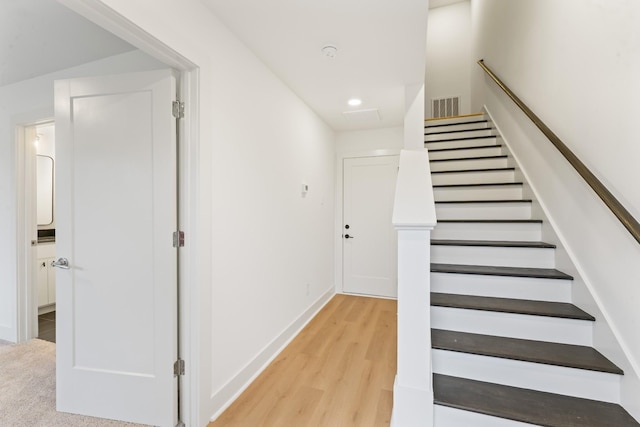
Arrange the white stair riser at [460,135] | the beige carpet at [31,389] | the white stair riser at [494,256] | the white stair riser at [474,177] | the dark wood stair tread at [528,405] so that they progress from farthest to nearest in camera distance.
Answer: the white stair riser at [460,135] < the white stair riser at [474,177] < the white stair riser at [494,256] < the beige carpet at [31,389] < the dark wood stair tread at [528,405]

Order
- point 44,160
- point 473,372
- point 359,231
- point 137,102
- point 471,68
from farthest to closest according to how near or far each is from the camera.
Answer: point 471,68 → point 359,231 → point 44,160 → point 137,102 → point 473,372

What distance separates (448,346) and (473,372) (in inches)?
6.9

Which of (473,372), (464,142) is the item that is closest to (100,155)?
(473,372)

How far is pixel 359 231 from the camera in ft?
14.2

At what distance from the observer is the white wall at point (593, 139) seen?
128 cm

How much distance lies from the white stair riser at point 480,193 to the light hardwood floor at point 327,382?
148cm

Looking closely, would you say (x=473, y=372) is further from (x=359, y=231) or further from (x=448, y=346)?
(x=359, y=231)

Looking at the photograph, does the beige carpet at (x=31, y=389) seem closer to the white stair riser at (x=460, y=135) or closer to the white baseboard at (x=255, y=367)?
the white baseboard at (x=255, y=367)

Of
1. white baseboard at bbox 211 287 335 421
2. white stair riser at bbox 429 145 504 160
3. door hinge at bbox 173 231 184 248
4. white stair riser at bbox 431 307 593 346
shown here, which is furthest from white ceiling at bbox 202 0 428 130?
white baseboard at bbox 211 287 335 421

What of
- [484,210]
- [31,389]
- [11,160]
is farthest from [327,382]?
[11,160]

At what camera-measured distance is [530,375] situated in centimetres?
146

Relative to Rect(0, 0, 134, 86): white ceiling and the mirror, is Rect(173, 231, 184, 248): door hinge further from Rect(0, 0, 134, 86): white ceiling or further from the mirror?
the mirror

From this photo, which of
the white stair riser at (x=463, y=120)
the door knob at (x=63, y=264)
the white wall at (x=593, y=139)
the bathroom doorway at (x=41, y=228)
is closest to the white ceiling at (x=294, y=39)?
the bathroom doorway at (x=41, y=228)

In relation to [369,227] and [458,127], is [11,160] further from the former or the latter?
[458,127]
